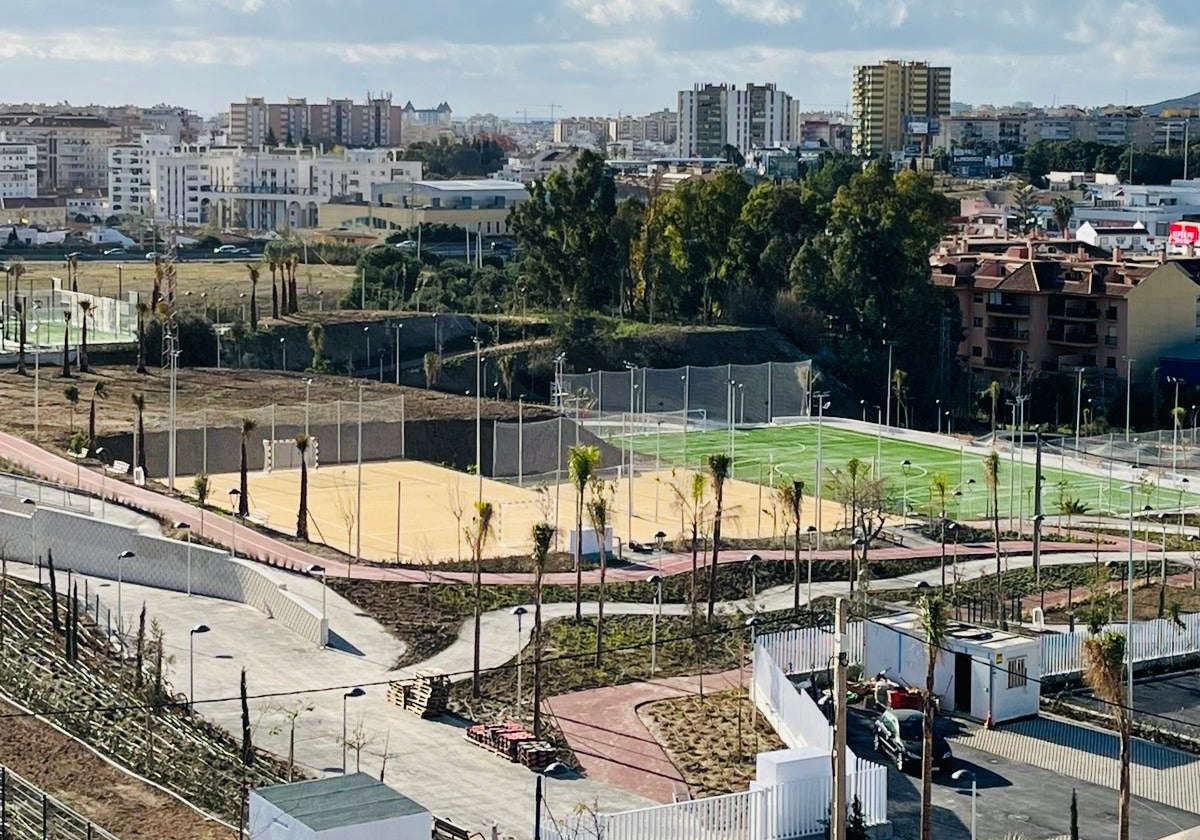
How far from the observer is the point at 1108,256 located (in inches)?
2758

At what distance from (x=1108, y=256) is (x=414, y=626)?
45004mm

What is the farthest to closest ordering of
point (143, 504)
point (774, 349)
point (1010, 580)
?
1. point (774, 349)
2. point (143, 504)
3. point (1010, 580)

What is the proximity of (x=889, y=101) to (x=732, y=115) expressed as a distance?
61.9 feet

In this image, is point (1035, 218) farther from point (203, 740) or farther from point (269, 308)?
point (203, 740)

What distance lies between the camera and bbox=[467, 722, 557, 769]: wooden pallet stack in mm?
23422

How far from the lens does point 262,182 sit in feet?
378

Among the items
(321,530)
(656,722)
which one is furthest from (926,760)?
(321,530)

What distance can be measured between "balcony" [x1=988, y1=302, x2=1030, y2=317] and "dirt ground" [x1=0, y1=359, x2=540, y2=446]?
58.3 feet

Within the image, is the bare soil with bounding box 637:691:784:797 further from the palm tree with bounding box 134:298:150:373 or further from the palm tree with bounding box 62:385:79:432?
the palm tree with bounding box 134:298:150:373

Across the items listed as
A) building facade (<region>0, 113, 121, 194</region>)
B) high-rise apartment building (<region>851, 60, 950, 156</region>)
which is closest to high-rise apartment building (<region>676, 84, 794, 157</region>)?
high-rise apartment building (<region>851, 60, 950, 156</region>)

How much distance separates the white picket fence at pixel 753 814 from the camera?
20.5 m

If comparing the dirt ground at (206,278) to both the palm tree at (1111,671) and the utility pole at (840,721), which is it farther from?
the utility pole at (840,721)

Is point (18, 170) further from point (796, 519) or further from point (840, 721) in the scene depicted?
point (840, 721)

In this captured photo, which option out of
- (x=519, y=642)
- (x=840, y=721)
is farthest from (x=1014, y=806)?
(x=519, y=642)
